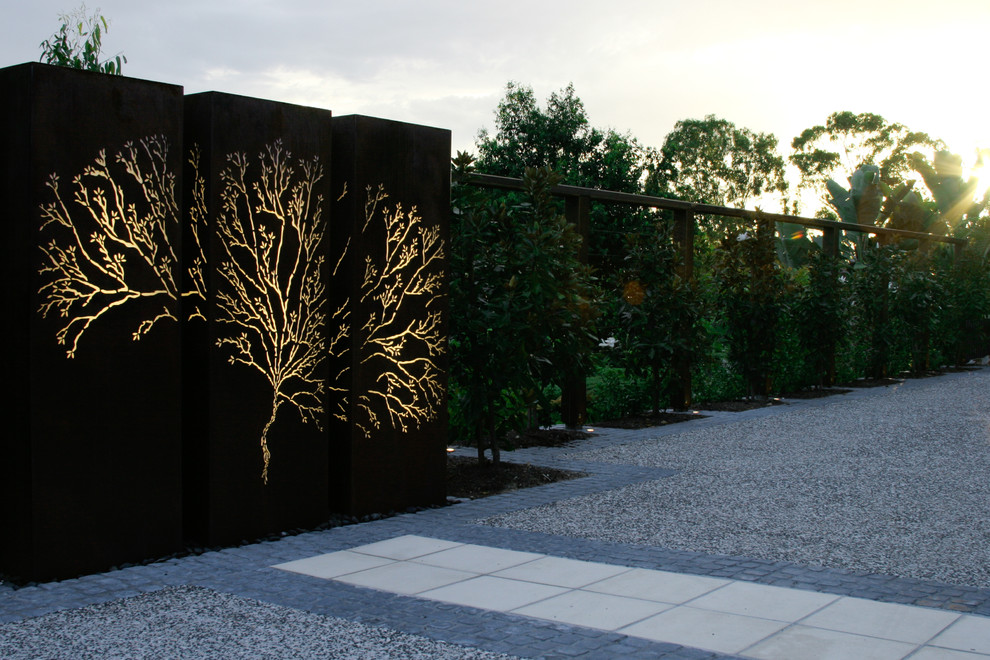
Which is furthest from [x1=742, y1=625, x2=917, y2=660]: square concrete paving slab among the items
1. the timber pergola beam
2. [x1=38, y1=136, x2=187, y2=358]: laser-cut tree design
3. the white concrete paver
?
the timber pergola beam

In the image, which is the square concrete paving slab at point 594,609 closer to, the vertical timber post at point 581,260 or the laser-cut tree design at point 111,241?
the laser-cut tree design at point 111,241

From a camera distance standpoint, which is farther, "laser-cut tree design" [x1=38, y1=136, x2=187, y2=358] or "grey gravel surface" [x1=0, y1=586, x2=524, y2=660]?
"laser-cut tree design" [x1=38, y1=136, x2=187, y2=358]

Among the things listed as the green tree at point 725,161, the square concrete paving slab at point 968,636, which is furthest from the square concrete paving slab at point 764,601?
the green tree at point 725,161

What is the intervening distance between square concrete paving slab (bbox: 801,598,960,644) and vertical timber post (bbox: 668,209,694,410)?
8.19m

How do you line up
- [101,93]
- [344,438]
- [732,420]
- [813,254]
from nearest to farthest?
[101,93] → [344,438] → [732,420] → [813,254]

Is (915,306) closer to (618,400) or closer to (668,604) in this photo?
(618,400)

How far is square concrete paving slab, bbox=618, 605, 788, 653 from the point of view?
4.41 m

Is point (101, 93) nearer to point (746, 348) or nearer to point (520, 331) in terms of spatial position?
point (520, 331)

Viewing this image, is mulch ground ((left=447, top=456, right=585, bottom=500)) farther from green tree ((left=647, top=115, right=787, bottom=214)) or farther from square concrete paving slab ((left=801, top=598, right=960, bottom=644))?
green tree ((left=647, top=115, right=787, bottom=214))

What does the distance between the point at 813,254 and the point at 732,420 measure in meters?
5.75

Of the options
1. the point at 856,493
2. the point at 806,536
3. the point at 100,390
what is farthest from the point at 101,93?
the point at 856,493

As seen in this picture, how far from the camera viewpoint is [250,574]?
18.4 feet

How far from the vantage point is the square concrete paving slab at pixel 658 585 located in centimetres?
516

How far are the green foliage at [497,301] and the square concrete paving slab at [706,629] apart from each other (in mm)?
3862
